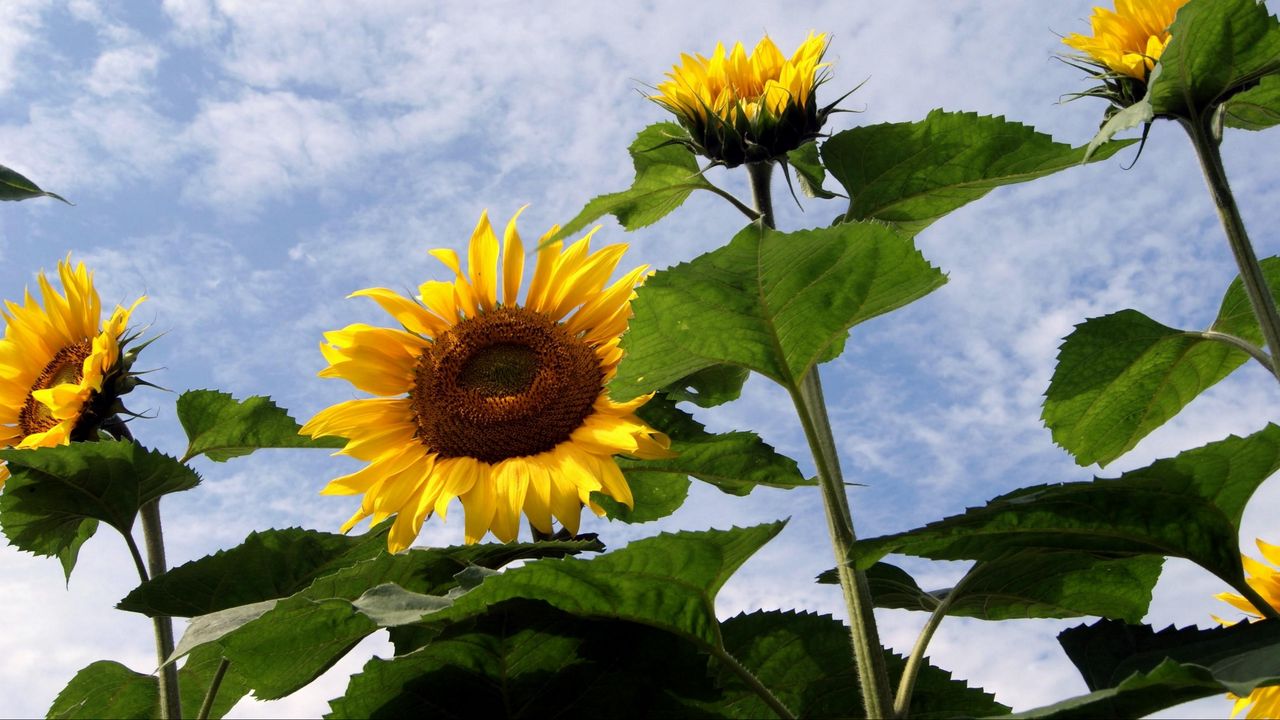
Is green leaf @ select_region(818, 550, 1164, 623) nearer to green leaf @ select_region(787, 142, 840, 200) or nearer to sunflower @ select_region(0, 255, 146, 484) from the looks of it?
green leaf @ select_region(787, 142, 840, 200)

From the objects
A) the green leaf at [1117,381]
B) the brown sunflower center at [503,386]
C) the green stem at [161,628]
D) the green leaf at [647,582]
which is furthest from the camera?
the green leaf at [1117,381]

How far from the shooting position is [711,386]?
2305mm

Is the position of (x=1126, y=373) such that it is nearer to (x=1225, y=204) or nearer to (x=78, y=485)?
(x=1225, y=204)

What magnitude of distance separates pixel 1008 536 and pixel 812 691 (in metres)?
0.43

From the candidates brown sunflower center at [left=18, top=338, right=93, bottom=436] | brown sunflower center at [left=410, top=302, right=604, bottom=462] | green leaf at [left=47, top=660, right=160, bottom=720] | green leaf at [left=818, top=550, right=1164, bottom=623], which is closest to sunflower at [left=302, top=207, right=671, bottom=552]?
brown sunflower center at [left=410, top=302, right=604, bottom=462]

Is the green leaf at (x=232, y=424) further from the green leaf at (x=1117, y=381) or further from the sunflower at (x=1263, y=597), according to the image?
the sunflower at (x=1263, y=597)

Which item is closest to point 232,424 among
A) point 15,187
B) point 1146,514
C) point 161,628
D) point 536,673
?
point 161,628

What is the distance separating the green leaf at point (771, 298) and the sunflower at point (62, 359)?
1.72m

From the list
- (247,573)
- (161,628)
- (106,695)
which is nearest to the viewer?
(247,573)

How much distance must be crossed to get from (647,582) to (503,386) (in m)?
0.67

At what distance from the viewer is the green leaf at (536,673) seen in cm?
178

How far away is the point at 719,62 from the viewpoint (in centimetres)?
242

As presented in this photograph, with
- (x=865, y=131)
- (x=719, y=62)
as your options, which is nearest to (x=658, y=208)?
(x=719, y=62)

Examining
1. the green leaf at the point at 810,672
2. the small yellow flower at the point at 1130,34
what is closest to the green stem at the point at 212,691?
the green leaf at the point at 810,672
